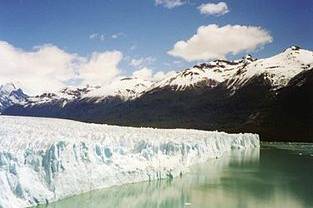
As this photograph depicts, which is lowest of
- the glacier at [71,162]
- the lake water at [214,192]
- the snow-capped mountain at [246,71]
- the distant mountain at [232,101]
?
the lake water at [214,192]

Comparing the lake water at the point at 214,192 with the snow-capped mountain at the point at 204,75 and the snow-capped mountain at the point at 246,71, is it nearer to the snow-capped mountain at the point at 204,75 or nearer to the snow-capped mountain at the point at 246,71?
the snow-capped mountain at the point at 246,71

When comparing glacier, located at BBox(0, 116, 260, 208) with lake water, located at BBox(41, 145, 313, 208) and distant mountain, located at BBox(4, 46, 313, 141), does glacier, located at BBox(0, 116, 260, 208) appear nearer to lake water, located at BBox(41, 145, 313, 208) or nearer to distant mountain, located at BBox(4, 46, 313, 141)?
lake water, located at BBox(41, 145, 313, 208)

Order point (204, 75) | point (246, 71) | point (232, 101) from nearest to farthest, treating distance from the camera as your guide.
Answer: point (232, 101), point (246, 71), point (204, 75)

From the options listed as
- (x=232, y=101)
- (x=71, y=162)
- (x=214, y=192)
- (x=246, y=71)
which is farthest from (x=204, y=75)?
(x=71, y=162)

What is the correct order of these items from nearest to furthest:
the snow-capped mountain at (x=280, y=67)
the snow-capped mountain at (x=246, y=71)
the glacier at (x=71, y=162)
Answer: the glacier at (x=71, y=162) → the snow-capped mountain at (x=280, y=67) → the snow-capped mountain at (x=246, y=71)

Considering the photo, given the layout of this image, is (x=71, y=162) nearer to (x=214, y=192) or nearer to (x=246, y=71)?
(x=214, y=192)

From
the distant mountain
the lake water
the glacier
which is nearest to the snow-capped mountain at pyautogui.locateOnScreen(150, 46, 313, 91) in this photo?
the distant mountain

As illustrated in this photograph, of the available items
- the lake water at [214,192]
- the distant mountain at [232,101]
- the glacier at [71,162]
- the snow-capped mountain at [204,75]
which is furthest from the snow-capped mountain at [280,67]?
the glacier at [71,162]
